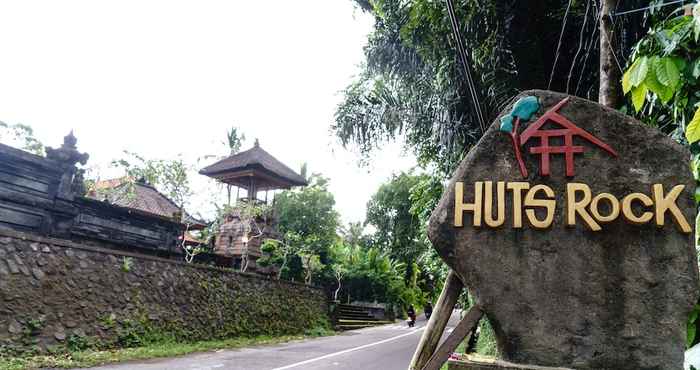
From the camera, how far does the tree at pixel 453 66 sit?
252 inches

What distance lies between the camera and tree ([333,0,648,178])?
6402 millimetres

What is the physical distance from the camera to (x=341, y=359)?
8.99 meters

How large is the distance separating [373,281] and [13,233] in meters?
15.9

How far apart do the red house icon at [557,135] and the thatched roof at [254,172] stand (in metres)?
15.8

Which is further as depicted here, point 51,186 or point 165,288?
point 165,288

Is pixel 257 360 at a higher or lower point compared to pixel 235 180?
lower

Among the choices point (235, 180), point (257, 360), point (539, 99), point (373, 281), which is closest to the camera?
point (539, 99)

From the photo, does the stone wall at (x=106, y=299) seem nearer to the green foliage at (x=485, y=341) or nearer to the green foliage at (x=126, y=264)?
the green foliage at (x=126, y=264)

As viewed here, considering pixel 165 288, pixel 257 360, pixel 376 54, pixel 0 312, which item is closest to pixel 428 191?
pixel 376 54

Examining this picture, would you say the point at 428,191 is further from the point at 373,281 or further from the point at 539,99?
A: the point at 373,281

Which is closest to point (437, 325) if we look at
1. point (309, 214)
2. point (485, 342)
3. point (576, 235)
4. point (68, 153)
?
point (576, 235)

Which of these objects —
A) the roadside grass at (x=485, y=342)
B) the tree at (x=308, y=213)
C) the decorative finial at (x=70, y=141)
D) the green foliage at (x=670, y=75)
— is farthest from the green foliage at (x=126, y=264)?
the tree at (x=308, y=213)

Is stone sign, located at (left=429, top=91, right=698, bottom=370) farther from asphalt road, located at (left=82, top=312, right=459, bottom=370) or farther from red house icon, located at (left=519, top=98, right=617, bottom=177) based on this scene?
asphalt road, located at (left=82, top=312, right=459, bottom=370)

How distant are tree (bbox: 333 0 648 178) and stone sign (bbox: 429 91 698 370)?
278 centimetres
